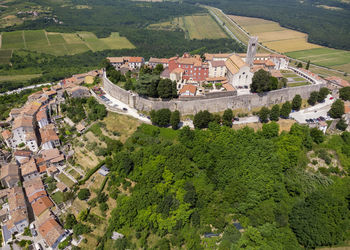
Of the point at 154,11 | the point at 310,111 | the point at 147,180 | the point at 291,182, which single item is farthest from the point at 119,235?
the point at 154,11

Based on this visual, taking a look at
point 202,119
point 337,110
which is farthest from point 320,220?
point 337,110

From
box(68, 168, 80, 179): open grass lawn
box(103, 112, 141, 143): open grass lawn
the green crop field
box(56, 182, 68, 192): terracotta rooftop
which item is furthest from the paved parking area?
box(56, 182, 68, 192): terracotta rooftop

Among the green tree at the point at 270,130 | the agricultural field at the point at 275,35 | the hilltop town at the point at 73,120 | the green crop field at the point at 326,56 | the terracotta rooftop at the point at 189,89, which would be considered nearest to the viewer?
the hilltop town at the point at 73,120

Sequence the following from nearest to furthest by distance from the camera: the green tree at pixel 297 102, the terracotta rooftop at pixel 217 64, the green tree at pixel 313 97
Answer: the green tree at pixel 297 102, the green tree at pixel 313 97, the terracotta rooftop at pixel 217 64

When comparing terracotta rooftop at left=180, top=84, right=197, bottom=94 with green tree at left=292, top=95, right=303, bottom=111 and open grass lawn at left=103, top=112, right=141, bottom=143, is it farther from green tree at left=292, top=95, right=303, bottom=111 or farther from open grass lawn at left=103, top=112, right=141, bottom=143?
green tree at left=292, top=95, right=303, bottom=111

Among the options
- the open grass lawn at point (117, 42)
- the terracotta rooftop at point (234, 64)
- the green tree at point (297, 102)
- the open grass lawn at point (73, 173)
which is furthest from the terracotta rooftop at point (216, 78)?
the open grass lawn at point (117, 42)

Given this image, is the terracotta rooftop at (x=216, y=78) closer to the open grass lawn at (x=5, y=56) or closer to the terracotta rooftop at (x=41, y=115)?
the terracotta rooftop at (x=41, y=115)

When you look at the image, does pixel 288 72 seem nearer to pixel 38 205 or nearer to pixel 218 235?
pixel 218 235
